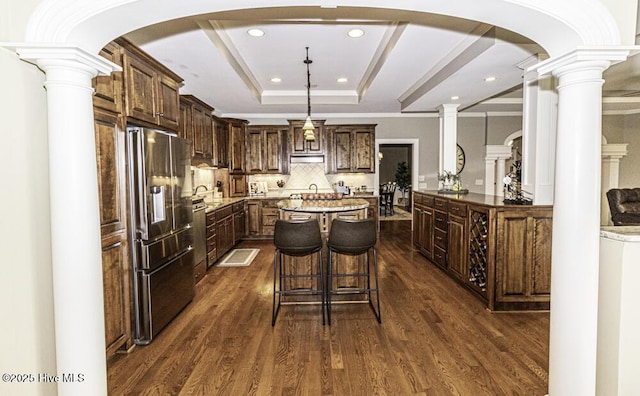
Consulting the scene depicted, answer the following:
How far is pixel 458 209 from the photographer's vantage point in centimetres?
435

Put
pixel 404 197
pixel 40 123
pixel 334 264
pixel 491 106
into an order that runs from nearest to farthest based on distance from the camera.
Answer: pixel 40 123 → pixel 334 264 → pixel 491 106 → pixel 404 197

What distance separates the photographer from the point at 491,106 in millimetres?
7332

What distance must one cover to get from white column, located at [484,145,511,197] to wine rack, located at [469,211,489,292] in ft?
15.1

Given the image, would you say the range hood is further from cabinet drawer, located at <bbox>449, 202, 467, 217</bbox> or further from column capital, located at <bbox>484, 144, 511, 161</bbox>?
column capital, located at <bbox>484, 144, 511, 161</bbox>

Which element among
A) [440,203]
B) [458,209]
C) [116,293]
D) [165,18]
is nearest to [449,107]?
[440,203]

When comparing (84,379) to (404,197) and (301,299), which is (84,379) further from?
(404,197)

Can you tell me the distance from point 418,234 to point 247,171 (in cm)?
369

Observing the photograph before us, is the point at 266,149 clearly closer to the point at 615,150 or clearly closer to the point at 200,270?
the point at 200,270

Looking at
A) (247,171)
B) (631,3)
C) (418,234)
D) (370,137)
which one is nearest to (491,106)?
(370,137)

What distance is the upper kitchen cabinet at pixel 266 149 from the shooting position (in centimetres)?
738

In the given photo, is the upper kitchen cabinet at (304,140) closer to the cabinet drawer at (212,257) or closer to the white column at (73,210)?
the cabinet drawer at (212,257)

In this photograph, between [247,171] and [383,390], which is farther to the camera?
[247,171]

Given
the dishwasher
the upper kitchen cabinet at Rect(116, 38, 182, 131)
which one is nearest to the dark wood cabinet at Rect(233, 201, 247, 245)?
the dishwasher

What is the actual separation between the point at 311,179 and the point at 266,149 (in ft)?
3.86
